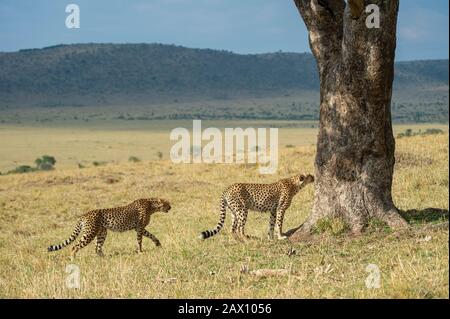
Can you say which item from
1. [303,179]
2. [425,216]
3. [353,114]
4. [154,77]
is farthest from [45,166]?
[154,77]

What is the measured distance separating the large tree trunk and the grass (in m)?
0.37

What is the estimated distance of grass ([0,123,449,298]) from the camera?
7.49 metres

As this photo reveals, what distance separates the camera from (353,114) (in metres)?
10.0

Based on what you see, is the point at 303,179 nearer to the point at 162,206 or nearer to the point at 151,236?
the point at 162,206

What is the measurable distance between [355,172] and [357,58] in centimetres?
145

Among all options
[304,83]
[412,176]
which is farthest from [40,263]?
[304,83]

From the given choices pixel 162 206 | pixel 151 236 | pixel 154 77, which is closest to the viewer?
pixel 151 236

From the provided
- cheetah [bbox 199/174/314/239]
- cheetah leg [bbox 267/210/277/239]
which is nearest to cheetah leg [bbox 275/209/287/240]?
cheetah [bbox 199/174/314/239]

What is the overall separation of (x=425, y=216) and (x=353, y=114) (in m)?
2.01

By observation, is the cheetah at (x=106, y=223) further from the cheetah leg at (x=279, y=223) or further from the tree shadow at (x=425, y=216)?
the tree shadow at (x=425, y=216)

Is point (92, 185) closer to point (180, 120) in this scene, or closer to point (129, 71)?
point (180, 120)

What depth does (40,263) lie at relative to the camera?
36.2 feet

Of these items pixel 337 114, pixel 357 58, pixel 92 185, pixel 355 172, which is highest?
pixel 357 58

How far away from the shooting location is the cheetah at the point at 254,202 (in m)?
11.0
